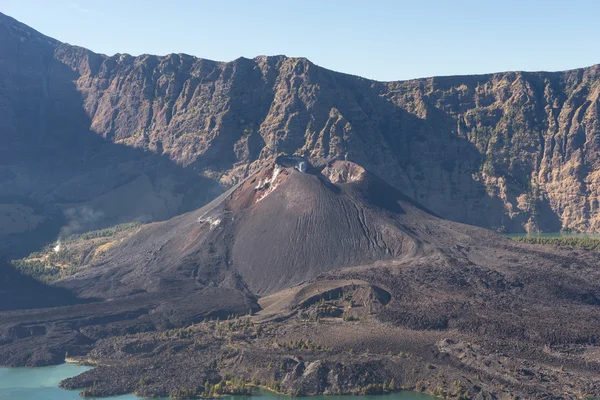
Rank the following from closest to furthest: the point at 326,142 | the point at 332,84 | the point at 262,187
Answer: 1. the point at 262,187
2. the point at 326,142
3. the point at 332,84

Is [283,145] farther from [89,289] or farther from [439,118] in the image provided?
[89,289]

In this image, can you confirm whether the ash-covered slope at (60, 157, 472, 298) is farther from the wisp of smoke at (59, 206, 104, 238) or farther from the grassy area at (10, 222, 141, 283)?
the wisp of smoke at (59, 206, 104, 238)

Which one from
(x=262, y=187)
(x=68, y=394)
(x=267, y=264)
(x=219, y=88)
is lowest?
(x=68, y=394)

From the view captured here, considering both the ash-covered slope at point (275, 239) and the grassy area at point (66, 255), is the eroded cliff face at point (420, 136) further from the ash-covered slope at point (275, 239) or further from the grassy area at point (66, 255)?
the ash-covered slope at point (275, 239)

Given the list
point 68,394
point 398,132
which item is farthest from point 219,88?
point 68,394

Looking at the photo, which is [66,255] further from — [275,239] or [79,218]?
[275,239]

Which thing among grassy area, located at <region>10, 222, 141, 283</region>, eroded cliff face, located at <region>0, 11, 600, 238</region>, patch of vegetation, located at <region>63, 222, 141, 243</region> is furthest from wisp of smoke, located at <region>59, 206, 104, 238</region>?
eroded cliff face, located at <region>0, 11, 600, 238</region>

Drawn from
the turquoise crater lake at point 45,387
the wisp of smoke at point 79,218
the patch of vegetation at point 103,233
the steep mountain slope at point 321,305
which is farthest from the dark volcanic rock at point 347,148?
the turquoise crater lake at point 45,387
